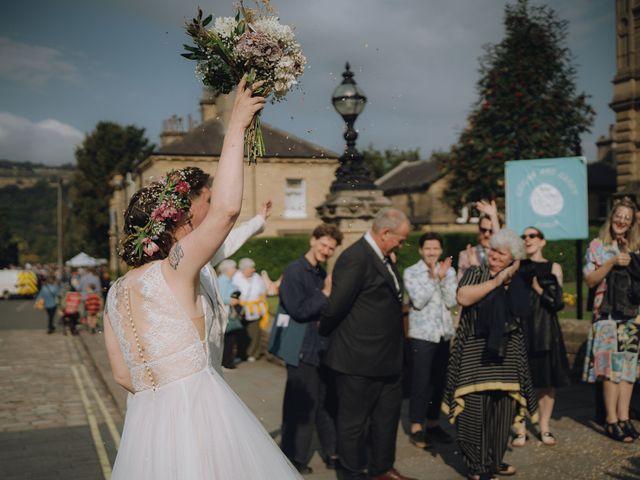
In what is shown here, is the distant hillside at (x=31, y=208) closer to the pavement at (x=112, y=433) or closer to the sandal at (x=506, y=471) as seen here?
the pavement at (x=112, y=433)

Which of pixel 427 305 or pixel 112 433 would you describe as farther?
pixel 112 433

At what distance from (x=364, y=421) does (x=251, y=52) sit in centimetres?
348

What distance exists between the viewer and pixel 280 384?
33.5 feet

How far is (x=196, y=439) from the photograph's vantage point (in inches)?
104

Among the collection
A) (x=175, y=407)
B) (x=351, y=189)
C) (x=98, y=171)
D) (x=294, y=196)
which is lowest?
(x=175, y=407)

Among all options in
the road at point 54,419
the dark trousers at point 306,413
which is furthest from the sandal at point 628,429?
the road at point 54,419

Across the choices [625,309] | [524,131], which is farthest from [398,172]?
[625,309]

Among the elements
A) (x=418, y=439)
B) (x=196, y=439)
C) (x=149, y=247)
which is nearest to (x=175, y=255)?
(x=149, y=247)

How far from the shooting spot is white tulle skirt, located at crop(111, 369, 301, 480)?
261 centimetres

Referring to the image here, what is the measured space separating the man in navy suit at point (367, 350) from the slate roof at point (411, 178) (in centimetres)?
4699

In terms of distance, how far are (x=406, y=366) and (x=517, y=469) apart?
1.99 meters

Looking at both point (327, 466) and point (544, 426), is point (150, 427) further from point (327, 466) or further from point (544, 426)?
point (544, 426)

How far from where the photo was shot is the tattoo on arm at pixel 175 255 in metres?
2.55

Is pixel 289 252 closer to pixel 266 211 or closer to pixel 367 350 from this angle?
pixel 367 350
